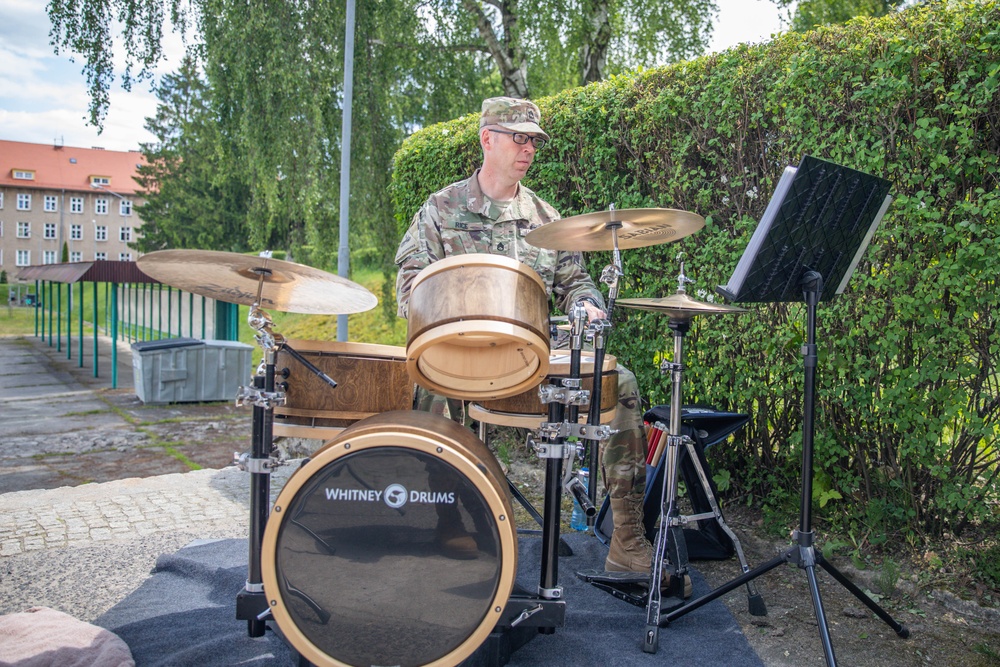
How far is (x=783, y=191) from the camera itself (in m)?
2.69

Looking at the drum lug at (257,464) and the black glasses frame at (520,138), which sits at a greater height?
the black glasses frame at (520,138)

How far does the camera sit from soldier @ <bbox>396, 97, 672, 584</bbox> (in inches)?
142

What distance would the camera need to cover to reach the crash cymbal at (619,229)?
9.49ft

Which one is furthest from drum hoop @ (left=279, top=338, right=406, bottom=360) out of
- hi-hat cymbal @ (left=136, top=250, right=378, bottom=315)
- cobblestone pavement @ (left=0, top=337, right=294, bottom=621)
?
cobblestone pavement @ (left=0, top=337, right=294, bottom=621)

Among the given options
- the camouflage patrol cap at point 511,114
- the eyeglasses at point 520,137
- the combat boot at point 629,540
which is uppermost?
the camouflage patrol cap at point 511,114

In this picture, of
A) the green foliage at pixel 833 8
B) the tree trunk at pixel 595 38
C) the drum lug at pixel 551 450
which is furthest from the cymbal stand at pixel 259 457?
the green foliage at pixel 833 8

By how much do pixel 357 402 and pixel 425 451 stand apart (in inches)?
29.6

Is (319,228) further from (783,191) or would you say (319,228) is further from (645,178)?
(783,191)

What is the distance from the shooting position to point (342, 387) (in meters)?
3.07

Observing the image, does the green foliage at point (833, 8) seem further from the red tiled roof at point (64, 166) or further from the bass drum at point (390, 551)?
the red tiled roof at point (64, 166)

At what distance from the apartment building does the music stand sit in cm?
7018

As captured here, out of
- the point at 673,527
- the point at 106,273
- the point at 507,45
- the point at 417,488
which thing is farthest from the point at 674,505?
the point at 507,45

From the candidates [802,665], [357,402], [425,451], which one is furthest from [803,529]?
[357,402]

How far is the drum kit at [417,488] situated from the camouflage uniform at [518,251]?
0.73m
